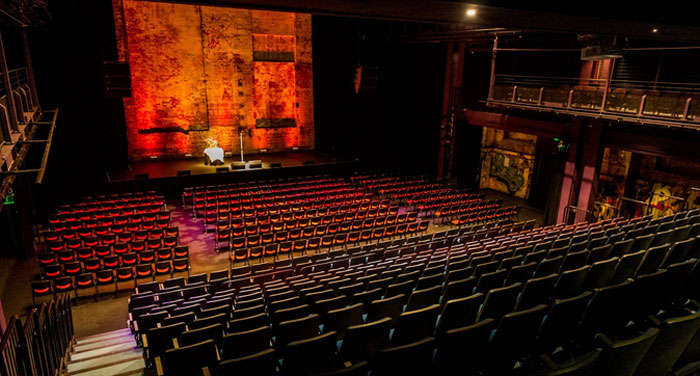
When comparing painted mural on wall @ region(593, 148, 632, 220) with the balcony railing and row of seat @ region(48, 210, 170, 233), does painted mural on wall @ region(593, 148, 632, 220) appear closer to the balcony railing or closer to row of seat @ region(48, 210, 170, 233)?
the balcony railing

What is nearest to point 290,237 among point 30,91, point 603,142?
point 30,91

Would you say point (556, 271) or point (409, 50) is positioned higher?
point (409, 50)

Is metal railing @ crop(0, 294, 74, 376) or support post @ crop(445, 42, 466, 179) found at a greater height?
support post @ crop(445, 42, 466, 179)

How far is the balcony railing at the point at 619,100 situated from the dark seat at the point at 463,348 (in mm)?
10140

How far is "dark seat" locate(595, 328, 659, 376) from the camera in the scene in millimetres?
2557

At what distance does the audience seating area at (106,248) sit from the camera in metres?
8.55

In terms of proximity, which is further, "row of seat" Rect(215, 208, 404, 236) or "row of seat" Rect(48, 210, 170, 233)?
"row of seat" Rect(215, 208, 404, 236)

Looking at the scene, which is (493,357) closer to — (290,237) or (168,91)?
(290,237)

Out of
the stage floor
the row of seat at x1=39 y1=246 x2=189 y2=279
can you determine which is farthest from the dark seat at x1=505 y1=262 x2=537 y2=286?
the stage floor

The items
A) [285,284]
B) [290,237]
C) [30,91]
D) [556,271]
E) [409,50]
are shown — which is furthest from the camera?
[409,50]

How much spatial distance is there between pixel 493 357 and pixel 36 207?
16.1m

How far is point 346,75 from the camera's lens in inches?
865

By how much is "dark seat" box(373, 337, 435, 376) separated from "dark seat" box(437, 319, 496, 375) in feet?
0.38

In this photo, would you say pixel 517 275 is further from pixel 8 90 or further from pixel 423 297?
pixel 8 90
